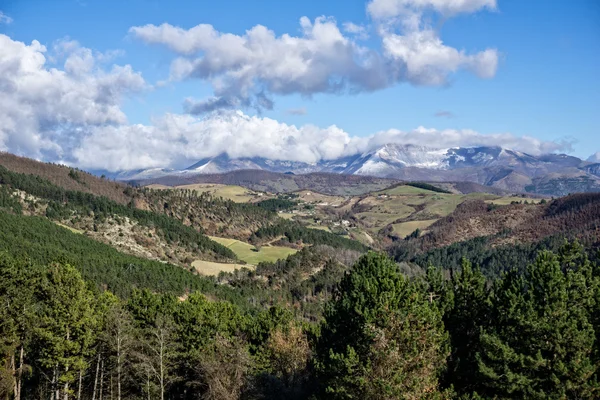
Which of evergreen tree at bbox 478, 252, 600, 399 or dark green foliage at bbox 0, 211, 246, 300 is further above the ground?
evergreen tree at bbox 478, 252, 600, 399

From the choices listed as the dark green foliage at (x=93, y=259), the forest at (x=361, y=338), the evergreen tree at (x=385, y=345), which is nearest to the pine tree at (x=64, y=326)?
the forest at (x=361, y=338)

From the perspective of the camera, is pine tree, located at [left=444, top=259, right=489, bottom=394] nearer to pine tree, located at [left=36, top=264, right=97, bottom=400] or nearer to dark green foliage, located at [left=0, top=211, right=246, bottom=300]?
pine tree, located at [left=36, top=264, right=97, bottom=400]

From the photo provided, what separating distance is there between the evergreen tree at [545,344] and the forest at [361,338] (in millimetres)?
87

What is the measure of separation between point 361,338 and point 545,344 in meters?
12.9

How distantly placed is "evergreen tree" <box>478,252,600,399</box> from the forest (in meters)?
0.09

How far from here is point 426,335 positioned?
3341cm

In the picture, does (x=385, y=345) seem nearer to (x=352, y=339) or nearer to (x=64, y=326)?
(x=352, y=339)

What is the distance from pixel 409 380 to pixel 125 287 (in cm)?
10669

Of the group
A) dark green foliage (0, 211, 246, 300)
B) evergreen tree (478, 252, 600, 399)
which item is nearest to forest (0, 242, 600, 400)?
evergreen tree (478, 252, 600, 399)

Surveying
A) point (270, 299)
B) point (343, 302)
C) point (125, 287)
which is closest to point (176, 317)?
point (343, 302)

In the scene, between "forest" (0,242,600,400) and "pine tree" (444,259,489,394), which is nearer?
"forest" (0,242,600,400)

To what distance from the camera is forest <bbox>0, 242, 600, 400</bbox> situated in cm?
3306

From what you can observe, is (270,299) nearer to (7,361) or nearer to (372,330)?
(7,361)

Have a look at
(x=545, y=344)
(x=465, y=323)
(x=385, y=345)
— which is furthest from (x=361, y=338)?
(x=465, y=323)
